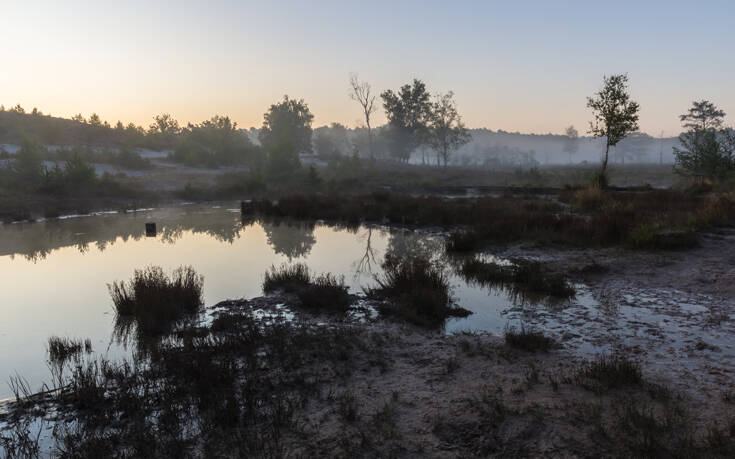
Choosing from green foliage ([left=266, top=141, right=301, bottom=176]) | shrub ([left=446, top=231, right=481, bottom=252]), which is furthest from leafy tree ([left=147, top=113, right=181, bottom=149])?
shrub ([left=446, top=231, right=481, bottom=252])

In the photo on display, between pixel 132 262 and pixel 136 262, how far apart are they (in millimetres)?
120

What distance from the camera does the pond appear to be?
632 cm

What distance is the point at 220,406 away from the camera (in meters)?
3.71

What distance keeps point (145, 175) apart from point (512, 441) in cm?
4133

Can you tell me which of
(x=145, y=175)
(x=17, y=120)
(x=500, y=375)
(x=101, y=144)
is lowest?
(x=500, y=375)

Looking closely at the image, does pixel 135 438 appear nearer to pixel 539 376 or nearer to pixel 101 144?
pixel 539 376

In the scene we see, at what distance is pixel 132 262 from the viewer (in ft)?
37.2

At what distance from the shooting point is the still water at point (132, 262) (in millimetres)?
6328

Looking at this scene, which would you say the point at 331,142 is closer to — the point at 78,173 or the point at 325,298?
the point at 78,173

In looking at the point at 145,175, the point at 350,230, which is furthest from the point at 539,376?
the point at 145,175

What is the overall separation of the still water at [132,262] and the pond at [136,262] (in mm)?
24

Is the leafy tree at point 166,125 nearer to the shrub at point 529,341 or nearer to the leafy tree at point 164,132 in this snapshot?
the leafy tree at point 164,132

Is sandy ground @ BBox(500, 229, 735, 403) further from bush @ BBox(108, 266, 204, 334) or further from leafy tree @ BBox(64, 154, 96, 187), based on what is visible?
leafy tree @ BBox(64, 154, 96, 187)

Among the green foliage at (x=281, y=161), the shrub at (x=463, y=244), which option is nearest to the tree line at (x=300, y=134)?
the green foliage at (x=281, y=161)
